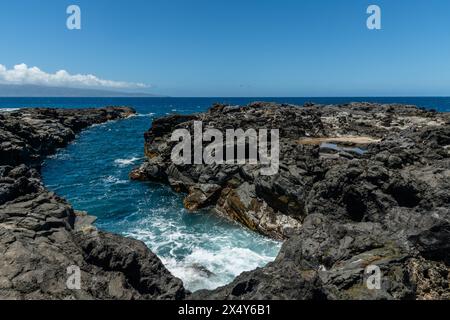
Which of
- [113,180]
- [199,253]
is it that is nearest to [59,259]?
[199,253]

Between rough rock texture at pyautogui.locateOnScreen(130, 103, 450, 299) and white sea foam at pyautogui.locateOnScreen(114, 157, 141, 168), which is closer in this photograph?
rough rock texture at pyautogui.locateOnScreen(130, 103, 450, 299)

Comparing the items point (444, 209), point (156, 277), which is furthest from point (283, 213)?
point (156, 277)

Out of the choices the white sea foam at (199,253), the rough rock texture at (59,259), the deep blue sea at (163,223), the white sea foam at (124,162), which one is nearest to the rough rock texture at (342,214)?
the deep blue sea at (163,223)

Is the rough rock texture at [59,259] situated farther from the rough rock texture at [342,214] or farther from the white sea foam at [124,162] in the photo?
the white sea foam at [124,162]

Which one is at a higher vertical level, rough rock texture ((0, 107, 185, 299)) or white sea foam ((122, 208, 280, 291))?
rough rock texture ((0, 107, 185, 299))

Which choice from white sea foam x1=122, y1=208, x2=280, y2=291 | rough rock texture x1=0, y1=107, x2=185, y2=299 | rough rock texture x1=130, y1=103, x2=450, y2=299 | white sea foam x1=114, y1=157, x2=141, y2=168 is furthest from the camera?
white sea foam x1=114, y1=157, x2=141, y2=168

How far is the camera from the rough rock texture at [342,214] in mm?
13763

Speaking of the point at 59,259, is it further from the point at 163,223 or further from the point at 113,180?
the point at 113,180

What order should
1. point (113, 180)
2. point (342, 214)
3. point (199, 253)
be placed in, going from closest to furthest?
point (342, 214) → point (199, 253) → point (113, 180)

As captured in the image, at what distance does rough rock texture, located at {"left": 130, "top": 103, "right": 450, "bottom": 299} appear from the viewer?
13.8 meters

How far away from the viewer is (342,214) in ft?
73.8

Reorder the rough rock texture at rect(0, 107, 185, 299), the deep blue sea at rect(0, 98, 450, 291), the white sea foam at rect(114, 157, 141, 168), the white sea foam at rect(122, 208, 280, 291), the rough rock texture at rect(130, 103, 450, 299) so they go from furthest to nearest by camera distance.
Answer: the white sea foam at rect(114, 157, 141, 168)
the deep blue sea at rect(0, 98, 450, 291)
the white sea foam at rect(122, 208, 280, 291)
the rough rock texture at rect(130, 103, 450, 299)
the rough rock texture at rect(0, 107, 185, 299)

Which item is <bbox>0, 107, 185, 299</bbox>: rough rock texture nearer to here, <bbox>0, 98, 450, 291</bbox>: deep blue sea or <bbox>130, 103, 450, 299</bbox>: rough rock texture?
<bbox>130, 103, 450, 299</bbox>: rough rock texture

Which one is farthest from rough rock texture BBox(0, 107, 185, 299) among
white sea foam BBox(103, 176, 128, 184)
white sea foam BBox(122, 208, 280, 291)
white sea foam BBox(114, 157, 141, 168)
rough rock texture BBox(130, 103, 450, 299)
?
white sea foam BBox(114, 157, 141, 168)
